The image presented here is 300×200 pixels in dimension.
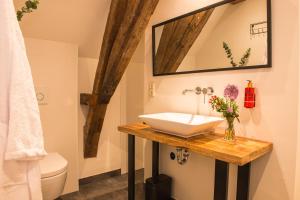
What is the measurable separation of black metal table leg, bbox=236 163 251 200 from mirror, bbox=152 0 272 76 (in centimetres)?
71

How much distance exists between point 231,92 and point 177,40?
2.35 ft

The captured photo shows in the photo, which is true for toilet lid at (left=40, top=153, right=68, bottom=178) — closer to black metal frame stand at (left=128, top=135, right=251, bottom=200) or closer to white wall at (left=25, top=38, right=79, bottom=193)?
white wall at (left=25, top=38, right=79, bottom=193)

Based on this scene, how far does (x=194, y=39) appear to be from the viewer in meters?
1.78

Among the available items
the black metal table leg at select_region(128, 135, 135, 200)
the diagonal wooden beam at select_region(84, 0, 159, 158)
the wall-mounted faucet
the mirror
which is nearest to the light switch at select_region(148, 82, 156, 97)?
the mirror

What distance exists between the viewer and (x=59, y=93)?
7.16 ft

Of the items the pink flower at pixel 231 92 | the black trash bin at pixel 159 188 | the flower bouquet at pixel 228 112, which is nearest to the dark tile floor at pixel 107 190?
the black trash bin at pixel 159 188

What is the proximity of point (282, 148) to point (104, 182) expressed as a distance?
2.05 meters

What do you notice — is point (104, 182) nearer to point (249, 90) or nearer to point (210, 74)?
point (210, 74)

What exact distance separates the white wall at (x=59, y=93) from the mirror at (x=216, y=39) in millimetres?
951

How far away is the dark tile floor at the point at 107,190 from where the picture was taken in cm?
220

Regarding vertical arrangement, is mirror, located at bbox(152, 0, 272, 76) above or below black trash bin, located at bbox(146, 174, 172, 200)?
above

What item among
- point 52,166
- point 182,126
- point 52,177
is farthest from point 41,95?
point 182,126

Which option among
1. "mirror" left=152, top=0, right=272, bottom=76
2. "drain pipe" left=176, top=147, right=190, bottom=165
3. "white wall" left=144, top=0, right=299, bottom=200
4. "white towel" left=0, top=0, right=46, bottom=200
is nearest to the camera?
"white towel" left=0, top=0, right=46, bottom=200

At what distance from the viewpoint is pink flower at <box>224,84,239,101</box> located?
4.91 feet
